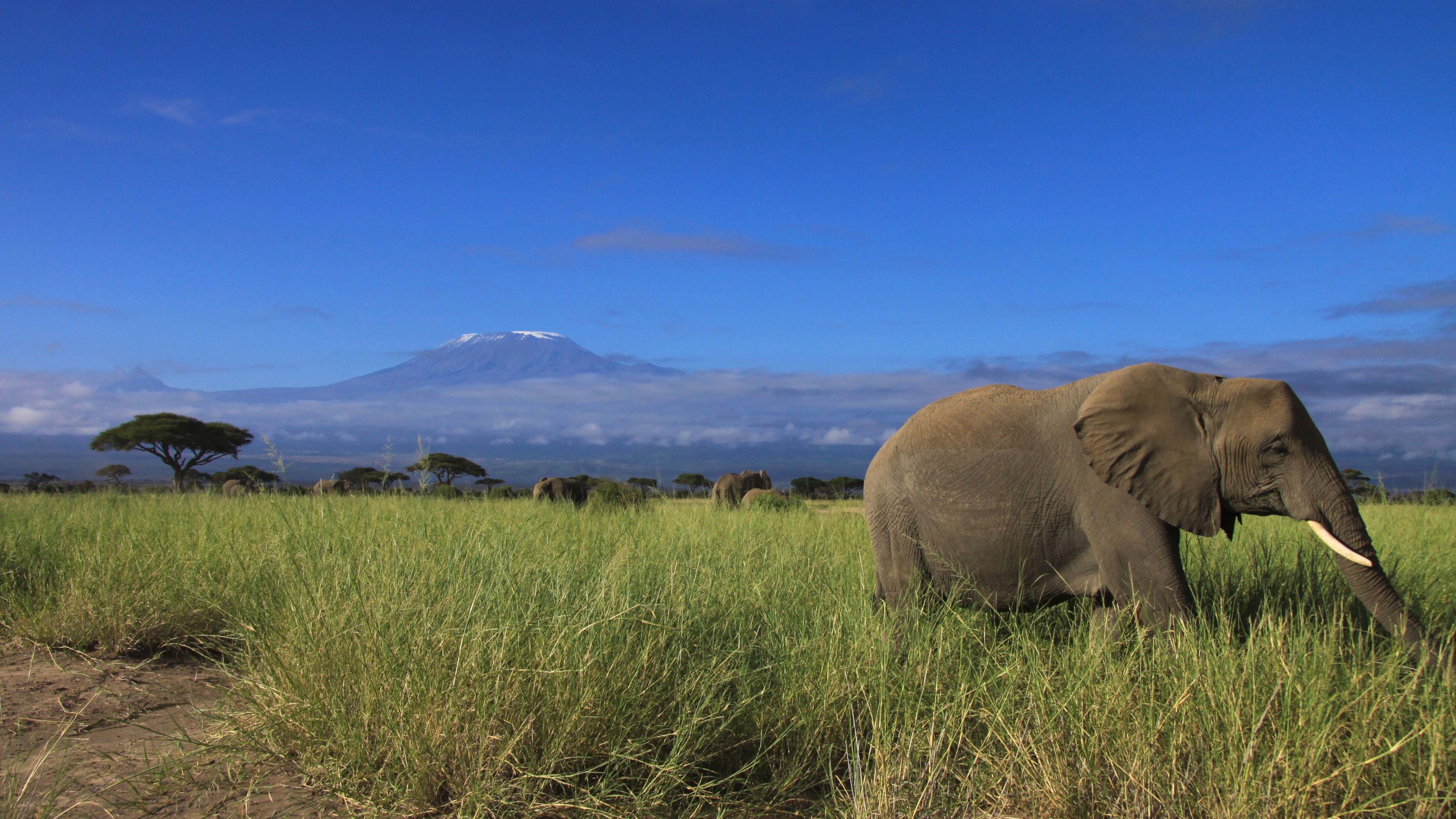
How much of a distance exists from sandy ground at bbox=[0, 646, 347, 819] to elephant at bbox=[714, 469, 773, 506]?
38.0 ft

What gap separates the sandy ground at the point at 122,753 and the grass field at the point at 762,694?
0.15m

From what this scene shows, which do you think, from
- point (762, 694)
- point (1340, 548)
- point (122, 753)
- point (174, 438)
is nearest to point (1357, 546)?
point (1340, 548)

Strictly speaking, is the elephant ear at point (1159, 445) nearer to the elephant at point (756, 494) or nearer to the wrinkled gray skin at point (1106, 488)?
the wrinkled gray skin at point (1106, 488)

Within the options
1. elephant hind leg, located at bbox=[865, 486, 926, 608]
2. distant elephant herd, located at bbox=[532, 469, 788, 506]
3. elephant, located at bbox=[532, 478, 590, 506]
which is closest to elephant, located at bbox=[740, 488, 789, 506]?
distant elephant herd, located at bbox=[532, 469, 788, 506]

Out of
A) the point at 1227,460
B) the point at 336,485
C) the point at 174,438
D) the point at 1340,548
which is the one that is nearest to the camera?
the point at 1340,548

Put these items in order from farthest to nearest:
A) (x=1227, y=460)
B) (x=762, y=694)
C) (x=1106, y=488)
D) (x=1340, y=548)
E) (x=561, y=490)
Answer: (x=561, y=490), (x=1106, y=488), (x=1227, y=460), (x=1340, y=548), (x=762, y=694)

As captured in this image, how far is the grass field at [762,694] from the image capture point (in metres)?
2.99

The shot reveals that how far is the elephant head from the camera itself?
13.6 ft

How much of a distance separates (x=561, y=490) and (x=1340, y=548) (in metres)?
12.0

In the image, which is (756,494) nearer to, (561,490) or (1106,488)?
(561,490)

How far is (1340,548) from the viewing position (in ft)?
13.5

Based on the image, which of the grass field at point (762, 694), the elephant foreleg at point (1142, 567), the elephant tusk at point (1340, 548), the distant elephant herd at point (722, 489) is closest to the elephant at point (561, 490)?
the distant elephant herd at point (722, 489)

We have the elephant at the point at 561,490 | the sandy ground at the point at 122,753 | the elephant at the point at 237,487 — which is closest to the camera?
the sandy ground at the point at 122,753

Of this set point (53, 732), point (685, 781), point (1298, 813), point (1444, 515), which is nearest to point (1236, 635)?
point (1298, 813)
